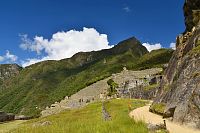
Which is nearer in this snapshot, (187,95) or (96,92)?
(187,95)

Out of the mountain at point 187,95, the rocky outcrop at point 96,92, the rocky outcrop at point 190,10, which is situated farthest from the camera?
the rocky outcrop at point 96,92

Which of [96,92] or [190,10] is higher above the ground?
[190,10]

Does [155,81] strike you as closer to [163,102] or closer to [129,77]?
[129,77]

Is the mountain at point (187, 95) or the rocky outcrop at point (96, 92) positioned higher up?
the rocky outcrop at point (96, 92)

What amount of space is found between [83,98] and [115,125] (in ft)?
385

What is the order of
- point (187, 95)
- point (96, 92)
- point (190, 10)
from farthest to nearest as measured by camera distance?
point (96, 92) → point (190, 10) → point (187, 95)

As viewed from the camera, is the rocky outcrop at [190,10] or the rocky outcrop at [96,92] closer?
the rocky outcrop at [190,10]

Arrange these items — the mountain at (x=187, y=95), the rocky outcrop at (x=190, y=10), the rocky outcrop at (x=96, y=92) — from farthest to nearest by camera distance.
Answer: the rocky outcrop at (x=96, y=92), the rocky outcrop at (x=190, y=10), the mountain at (x=187, y=95)

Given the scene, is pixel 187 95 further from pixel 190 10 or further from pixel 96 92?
pixel 96 92

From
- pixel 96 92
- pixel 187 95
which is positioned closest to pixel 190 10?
pixel 187 95

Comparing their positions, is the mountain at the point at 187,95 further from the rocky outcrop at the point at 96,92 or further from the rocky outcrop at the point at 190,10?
the rocky outcrop at the point at 96,92

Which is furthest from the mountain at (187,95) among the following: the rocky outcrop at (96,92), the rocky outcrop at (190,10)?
the rocky outcrop at (96,92)

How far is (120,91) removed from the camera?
130 meters

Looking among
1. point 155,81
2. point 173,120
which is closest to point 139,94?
point 155,81
